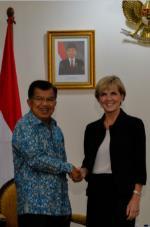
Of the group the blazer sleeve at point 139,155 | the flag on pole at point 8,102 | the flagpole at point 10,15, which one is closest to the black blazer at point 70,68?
the flag on pole at point 8,102

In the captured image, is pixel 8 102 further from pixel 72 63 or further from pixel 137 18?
pixel 137 18

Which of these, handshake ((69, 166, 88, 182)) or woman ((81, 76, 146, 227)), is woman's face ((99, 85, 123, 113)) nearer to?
woman ((81, 76, 146, 227))

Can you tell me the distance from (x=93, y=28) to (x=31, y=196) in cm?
160

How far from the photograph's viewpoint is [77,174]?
2289mm

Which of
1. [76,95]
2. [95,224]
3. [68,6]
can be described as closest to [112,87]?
[95,224]

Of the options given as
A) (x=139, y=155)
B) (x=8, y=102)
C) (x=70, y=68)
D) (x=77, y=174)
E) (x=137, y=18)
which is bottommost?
(x=77, y=174)

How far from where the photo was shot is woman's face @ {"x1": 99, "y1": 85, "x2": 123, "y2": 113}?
225cm

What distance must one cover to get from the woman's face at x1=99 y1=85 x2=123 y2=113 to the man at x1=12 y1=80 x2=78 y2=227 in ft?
1.02

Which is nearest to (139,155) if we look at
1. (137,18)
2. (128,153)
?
(128,153)

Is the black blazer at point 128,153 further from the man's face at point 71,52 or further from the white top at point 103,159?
the man's face at point 71,52

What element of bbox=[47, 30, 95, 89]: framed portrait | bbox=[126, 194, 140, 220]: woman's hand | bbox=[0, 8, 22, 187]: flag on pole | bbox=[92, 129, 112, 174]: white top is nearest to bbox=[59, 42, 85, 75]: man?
bbox=[47, 30, 95, 89]: framed portrait

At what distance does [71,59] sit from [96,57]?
20 centimetres

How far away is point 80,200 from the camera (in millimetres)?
3236

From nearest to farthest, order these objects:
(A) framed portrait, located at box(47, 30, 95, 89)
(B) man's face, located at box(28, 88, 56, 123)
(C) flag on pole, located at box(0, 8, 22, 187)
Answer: (B) man's face, located at box(28, 88, 56, 123)
(C) flag on pole, located at box(0, 8, 22, 187)
(A) framed portrait, located at box(47, 30, 95, 89)
